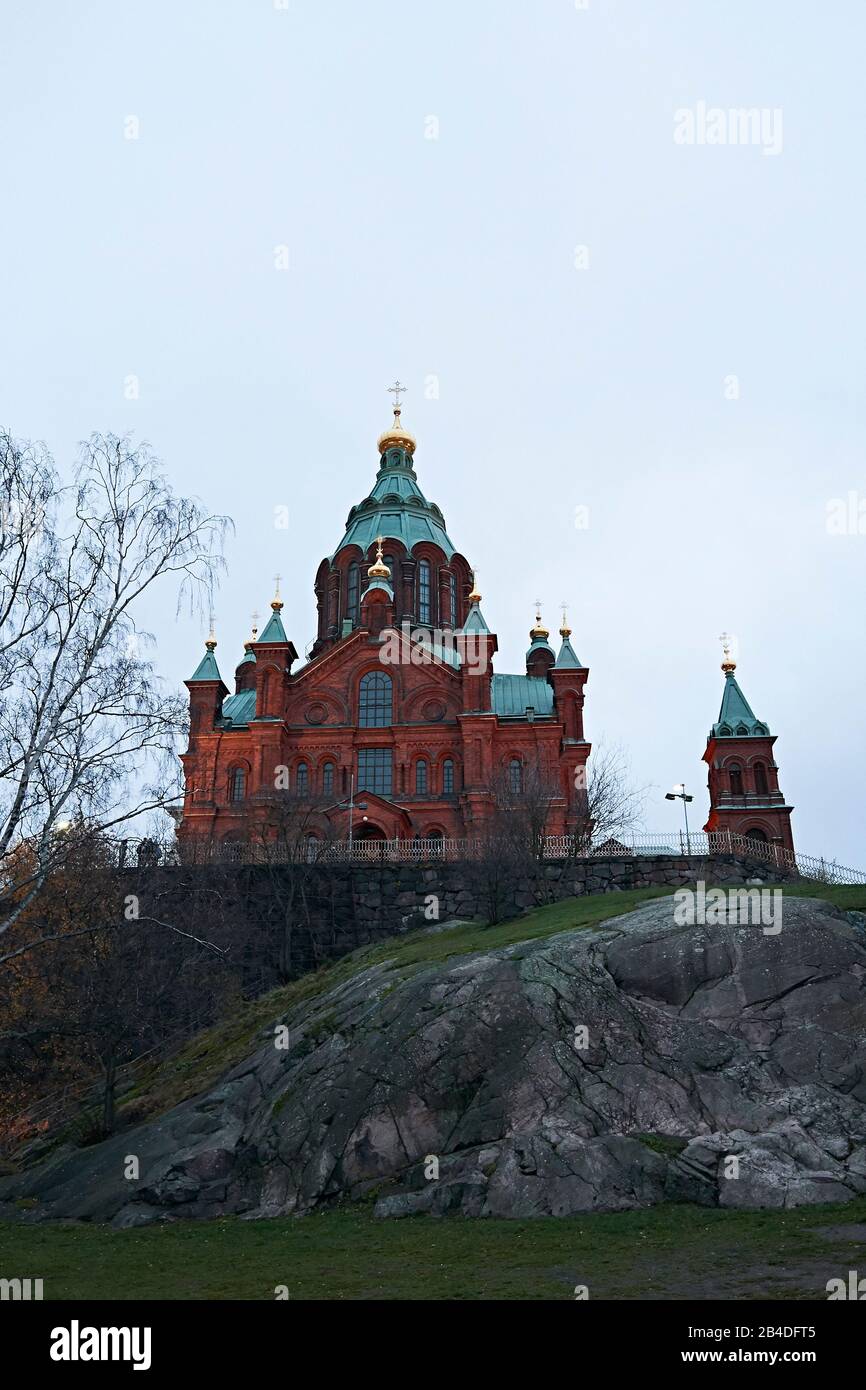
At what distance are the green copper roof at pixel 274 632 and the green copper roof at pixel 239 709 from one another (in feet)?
13.0

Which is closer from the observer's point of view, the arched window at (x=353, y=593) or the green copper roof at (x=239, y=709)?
the green copper roof at (x=239, y=709)

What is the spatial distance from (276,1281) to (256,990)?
70.8 feet

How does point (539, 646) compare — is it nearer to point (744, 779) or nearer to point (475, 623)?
point (475, 623)

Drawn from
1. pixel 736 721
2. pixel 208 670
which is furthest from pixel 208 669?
pixel 736 721

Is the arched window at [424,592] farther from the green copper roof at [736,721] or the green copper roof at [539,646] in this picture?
the green copper roof at [736,721]

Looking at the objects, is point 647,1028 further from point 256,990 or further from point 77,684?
point 256,990

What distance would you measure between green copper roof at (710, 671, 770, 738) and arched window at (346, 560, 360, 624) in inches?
780

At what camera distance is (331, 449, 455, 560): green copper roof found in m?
59.8

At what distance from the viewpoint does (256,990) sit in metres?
34.8

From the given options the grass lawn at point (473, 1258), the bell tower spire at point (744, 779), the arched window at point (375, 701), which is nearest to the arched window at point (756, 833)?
the bell tower spire at point (744, 779)

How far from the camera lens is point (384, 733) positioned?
4878 cm

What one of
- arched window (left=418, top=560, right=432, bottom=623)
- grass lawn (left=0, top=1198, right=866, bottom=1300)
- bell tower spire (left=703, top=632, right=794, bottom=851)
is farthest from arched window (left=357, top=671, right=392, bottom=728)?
grass lawn (left=0, top=1198, right=866, bottom=1300)

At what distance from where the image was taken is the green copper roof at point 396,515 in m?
59.8
